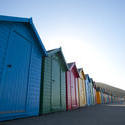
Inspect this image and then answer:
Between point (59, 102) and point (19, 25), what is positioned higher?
point (19, 25)

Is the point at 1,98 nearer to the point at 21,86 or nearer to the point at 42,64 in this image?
the point at 21,86

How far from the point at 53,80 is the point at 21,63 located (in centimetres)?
378

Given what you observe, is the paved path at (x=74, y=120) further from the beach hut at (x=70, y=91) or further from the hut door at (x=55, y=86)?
the beach hut at (x=70, y=91)

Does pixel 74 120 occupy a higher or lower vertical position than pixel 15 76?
lower

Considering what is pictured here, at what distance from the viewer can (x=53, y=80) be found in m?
9.36

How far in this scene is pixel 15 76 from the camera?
18.6 ft

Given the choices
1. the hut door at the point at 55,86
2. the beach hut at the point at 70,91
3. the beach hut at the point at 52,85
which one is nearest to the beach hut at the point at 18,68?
the beach hut at the point at 52,85

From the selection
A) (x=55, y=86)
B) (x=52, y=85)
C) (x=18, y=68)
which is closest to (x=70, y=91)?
(x=55, y=86)

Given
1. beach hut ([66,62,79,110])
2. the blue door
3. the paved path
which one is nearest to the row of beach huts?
the blue door

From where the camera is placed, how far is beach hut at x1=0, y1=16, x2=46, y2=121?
5.08 metres

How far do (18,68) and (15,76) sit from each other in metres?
0.47

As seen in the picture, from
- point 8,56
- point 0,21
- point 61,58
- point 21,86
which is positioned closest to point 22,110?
point 21,86

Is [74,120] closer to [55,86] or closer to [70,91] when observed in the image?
[55,86]

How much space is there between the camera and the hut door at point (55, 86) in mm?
9038
